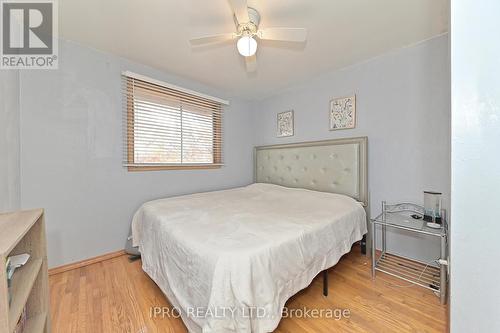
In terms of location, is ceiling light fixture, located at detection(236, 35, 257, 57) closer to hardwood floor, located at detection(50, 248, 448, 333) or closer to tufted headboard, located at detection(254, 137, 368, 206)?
tufted headboard, located at detection(254, 137, 368, 206)

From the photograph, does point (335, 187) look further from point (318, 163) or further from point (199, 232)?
point (199, 232)

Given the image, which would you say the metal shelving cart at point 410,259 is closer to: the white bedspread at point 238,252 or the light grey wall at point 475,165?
A: the white bedspread at point 238,252

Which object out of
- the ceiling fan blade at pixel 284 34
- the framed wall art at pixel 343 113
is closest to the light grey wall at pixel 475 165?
the ceiling fan blade at pixel 284 34

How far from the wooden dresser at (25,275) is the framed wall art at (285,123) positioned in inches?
111

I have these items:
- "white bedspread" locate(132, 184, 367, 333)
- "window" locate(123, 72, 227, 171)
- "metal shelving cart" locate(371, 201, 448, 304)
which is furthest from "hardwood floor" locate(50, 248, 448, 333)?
"window" locate(123, 72, 227, 171)

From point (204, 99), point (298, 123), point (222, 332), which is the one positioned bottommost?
point (222, 332)

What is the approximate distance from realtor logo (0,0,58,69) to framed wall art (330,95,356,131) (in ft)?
9.30

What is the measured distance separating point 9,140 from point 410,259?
3660 mm

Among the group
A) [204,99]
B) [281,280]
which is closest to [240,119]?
[204,99]

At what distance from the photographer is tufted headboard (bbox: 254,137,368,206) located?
225 cm

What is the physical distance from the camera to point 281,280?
1.11m

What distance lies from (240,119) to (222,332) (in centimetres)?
305

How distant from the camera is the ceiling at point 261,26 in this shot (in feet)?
4.85

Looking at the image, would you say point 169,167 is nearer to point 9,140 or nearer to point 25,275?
point 9,140
